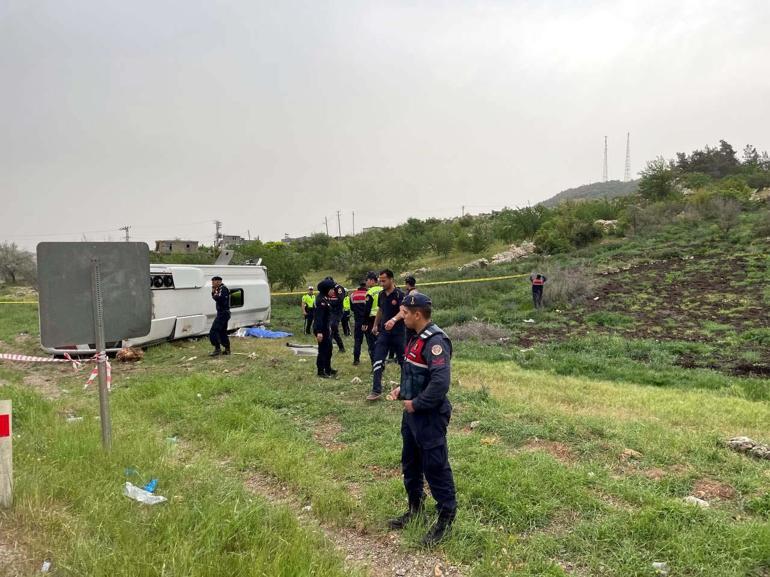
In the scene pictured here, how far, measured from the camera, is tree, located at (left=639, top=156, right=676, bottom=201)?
42000 mm

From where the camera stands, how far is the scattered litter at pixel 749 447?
16.8ft

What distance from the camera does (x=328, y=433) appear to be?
20.4 ft

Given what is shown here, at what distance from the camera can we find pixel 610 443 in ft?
17.5

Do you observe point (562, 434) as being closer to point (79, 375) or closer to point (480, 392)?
point (480, 392)

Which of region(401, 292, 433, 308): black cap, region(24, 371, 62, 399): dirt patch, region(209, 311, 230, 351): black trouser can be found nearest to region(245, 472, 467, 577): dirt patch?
region(401, 292, 433, 308): black cap

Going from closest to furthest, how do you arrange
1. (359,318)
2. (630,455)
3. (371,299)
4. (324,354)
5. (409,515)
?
(409,515), (630,455), (324,354), (371,299), (359,318)

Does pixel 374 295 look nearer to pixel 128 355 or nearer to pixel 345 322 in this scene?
pixel 128 355

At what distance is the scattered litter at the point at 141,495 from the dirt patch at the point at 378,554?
3.00 ft

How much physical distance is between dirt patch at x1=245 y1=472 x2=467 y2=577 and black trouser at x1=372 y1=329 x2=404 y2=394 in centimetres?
332

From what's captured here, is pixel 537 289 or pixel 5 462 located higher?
pixel 537 289

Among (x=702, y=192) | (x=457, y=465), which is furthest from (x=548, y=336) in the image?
(x=702, y=192)

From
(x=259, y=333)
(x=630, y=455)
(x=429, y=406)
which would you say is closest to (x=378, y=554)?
(x=429, y=406)

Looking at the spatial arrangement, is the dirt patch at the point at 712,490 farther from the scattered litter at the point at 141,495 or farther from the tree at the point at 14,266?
the tree at the point at 14,266

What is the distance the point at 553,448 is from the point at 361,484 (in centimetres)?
198
